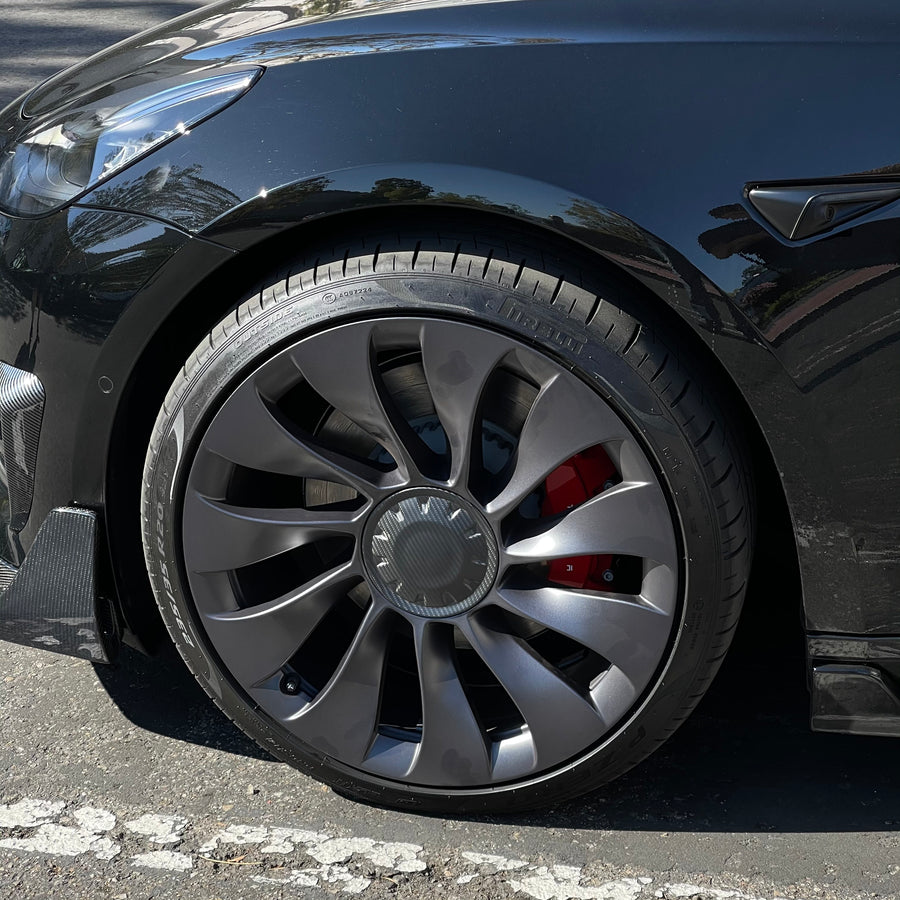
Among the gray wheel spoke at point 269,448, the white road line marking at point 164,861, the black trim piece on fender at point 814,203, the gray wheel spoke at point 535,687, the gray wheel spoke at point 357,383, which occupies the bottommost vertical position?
the white road line marking at point 164,861

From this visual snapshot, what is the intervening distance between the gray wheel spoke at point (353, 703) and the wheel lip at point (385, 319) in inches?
1.3

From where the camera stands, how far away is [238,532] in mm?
1851

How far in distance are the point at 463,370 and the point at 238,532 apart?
0.47m

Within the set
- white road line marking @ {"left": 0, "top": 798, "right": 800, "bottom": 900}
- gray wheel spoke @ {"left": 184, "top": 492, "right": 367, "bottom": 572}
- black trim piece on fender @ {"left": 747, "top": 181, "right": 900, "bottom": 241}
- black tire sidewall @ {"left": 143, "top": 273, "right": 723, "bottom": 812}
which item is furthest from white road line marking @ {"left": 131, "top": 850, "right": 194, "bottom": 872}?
black trim piece on fender @ {"left": 747, "top": 181, "right": 900, "bottom": 241}

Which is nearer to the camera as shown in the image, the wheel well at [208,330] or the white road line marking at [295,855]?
the wheel well at [208,330]

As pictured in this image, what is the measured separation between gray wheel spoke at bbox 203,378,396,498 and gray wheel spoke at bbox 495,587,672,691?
0.29 metres

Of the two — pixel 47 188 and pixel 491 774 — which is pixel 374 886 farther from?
pixel 47 188

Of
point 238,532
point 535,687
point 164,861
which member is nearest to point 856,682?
point 535,687

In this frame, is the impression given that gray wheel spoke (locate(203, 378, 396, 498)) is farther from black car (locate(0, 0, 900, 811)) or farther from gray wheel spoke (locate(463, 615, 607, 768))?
gray wheel spoke (locate(463, 615, 607, 768))

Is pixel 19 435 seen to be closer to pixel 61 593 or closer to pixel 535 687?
pixel 61 593

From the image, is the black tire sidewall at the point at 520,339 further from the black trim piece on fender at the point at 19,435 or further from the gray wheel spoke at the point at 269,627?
the black trim piece on fender at the point at 19,435

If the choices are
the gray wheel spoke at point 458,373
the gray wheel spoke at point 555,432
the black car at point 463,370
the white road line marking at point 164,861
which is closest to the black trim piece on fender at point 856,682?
the black car at point 463,370

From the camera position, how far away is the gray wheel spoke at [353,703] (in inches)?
73.5

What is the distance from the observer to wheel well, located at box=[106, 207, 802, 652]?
169 centimetres
